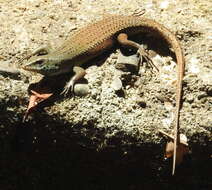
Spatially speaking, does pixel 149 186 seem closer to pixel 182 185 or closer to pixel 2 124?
pixel 182 185

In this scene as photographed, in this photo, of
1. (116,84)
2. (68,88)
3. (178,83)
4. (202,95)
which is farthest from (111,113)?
(202,95)

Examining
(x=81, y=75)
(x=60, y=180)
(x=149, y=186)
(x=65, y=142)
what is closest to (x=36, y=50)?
(x=81, y=75)

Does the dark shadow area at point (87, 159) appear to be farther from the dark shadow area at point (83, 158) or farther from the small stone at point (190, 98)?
the small stone at point (190, 98)

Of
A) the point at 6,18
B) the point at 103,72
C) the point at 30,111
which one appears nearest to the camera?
the point at 30,111

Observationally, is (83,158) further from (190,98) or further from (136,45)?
(136,45)

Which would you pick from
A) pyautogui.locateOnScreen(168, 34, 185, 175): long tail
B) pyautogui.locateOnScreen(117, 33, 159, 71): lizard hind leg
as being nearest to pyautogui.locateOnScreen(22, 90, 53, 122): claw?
pyautogui.locateOnScreen(117, 33, 159, 71): lizard hind leg

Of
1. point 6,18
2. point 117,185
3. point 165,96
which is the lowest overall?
point 117,185

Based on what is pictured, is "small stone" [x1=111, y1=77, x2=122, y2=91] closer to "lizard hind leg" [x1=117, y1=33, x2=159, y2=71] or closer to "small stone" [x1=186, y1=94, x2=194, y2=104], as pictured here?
"lizard hind leg" [x1=117, y1=33, x2=159, y2=71]

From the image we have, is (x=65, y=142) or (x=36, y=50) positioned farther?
(x=36, y=50)
